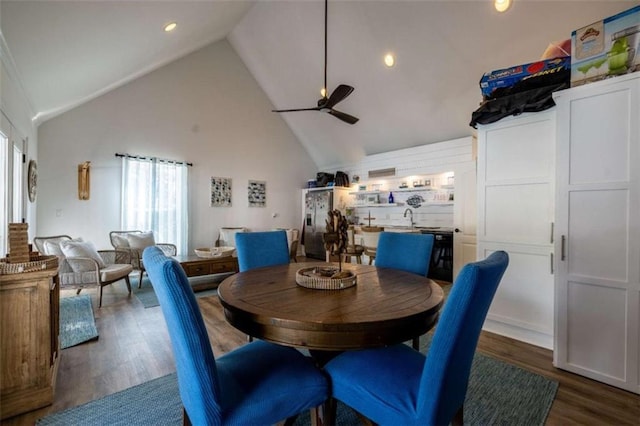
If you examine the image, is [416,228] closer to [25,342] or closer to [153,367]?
[153,367]

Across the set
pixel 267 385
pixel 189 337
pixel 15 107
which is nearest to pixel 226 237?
pixel 15 107

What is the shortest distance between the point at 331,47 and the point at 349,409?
17.2 ft

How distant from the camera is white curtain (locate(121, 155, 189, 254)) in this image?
519 centimetres

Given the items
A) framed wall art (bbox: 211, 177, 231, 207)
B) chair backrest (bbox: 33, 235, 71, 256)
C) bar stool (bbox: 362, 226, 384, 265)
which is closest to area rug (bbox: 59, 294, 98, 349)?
chair backrest (bbox: 33, 235, 71, 256)

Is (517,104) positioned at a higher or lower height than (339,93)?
lower

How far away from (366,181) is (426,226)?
1.84 meters

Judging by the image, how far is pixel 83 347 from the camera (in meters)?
2.50

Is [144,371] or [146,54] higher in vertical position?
[146,54]

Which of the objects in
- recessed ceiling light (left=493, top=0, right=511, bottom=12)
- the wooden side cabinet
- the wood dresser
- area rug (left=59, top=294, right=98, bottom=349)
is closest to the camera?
the wooden side cabinet

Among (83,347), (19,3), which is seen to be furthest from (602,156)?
(83,347)

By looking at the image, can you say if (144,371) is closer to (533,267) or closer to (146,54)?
(533,267)

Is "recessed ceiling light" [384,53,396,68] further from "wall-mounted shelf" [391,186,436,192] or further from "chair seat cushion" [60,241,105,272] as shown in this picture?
"chair seat cushion" [60,241,105,272]

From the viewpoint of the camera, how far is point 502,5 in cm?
308

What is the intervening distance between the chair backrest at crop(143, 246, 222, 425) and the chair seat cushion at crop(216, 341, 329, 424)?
0.27 ft
